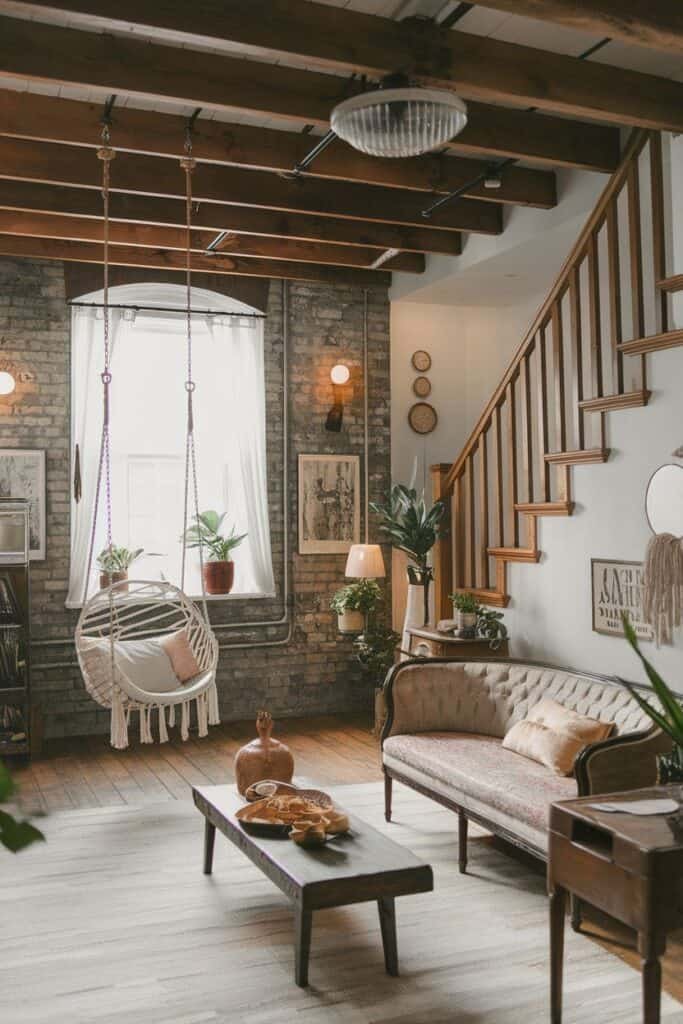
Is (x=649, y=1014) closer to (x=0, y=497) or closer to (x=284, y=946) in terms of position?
(x=284, y=946)

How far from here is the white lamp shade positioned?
24.4 feet

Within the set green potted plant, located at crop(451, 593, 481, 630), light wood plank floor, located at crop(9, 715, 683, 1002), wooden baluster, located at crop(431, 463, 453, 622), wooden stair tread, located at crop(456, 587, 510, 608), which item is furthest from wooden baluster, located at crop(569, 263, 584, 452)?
light wood plank floor, located at crop(9, 715, 683, 1002)

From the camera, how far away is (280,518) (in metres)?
7.95

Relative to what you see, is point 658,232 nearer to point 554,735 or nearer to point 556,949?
point 554,735

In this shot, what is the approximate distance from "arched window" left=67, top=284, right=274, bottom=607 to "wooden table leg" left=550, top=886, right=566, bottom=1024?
16.0 feet

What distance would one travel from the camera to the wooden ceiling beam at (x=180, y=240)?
648cm

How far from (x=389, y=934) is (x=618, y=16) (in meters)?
3.33

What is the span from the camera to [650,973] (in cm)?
267

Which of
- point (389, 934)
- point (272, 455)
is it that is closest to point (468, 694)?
point (389, 934)

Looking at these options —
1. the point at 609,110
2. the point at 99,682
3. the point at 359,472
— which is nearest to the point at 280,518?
the point at 359,472

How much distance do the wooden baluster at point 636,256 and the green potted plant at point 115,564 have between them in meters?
3.88

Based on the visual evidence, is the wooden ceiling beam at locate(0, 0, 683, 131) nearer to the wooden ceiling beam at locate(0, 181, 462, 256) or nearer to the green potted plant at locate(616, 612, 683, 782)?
the wooden ceiling beam at locate(0, 181, 462, 256)

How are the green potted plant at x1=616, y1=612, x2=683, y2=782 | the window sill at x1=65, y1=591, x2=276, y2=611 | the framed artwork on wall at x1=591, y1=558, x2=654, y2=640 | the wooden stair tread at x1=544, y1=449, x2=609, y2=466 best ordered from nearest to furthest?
the green potted plant at x1=616, y1=612, x2=683, y2=782 → the framed artwork on wall at x1=591, y1=558, x2=654, y2=640 → the wooden stair tread at x1=544, y1=449, x2=609, y2=466 → the window sill at x1=65, y1=591, x2=276, y2=611

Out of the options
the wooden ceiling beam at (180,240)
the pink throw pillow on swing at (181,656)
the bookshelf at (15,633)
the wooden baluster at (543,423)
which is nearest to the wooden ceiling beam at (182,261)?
the wooden ceiling beam at (180,240)
